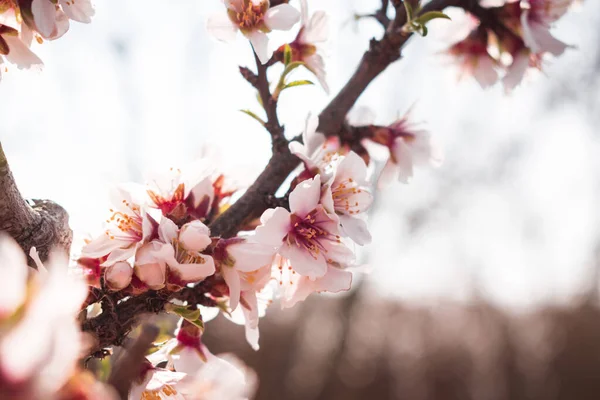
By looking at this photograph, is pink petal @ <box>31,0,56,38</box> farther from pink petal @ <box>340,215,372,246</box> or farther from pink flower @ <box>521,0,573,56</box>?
pink flower @ <box>521,0,573,56</box>

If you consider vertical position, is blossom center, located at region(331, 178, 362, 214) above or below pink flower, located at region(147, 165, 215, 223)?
below

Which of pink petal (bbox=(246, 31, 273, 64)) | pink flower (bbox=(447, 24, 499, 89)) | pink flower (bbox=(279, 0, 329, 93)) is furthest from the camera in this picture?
pink flower (bbox=(447, 24, 499, 89))

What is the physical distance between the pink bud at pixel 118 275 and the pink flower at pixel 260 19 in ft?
A: 1.12

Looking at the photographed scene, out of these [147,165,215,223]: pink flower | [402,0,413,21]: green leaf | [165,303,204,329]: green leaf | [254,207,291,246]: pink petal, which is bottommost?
[165,303,204,329]: green leaf

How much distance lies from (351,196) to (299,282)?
0.13m

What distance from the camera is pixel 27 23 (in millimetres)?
626

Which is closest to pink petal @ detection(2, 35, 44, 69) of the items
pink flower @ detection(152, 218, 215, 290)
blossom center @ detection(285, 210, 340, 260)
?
pink flower @ detection(152, 218, 215, 290)

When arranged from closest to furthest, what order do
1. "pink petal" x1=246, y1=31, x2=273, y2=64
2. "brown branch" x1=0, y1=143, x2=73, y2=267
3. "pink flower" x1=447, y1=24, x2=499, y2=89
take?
"brown branch" x1=0, y1=143, x2=73, y2=267, "pink petal" x1=246, y1=31, x2=273, y2=64, "pink flower" x1=447, y1=24, x2=499, y2=89

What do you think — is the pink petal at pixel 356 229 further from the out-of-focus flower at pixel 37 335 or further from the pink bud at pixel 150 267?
the out-of-focus flower at pixel 37 335

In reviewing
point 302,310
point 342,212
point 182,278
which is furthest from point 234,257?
point 302,310

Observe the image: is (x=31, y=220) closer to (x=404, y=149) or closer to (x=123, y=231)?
(x=123, y=231)

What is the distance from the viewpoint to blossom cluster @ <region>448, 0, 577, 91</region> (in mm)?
878

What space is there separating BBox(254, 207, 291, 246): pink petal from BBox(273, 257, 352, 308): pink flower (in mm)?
78

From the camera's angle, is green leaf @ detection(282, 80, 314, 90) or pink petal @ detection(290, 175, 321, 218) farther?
green leaf @ detection(282, 80, 314, 90)
